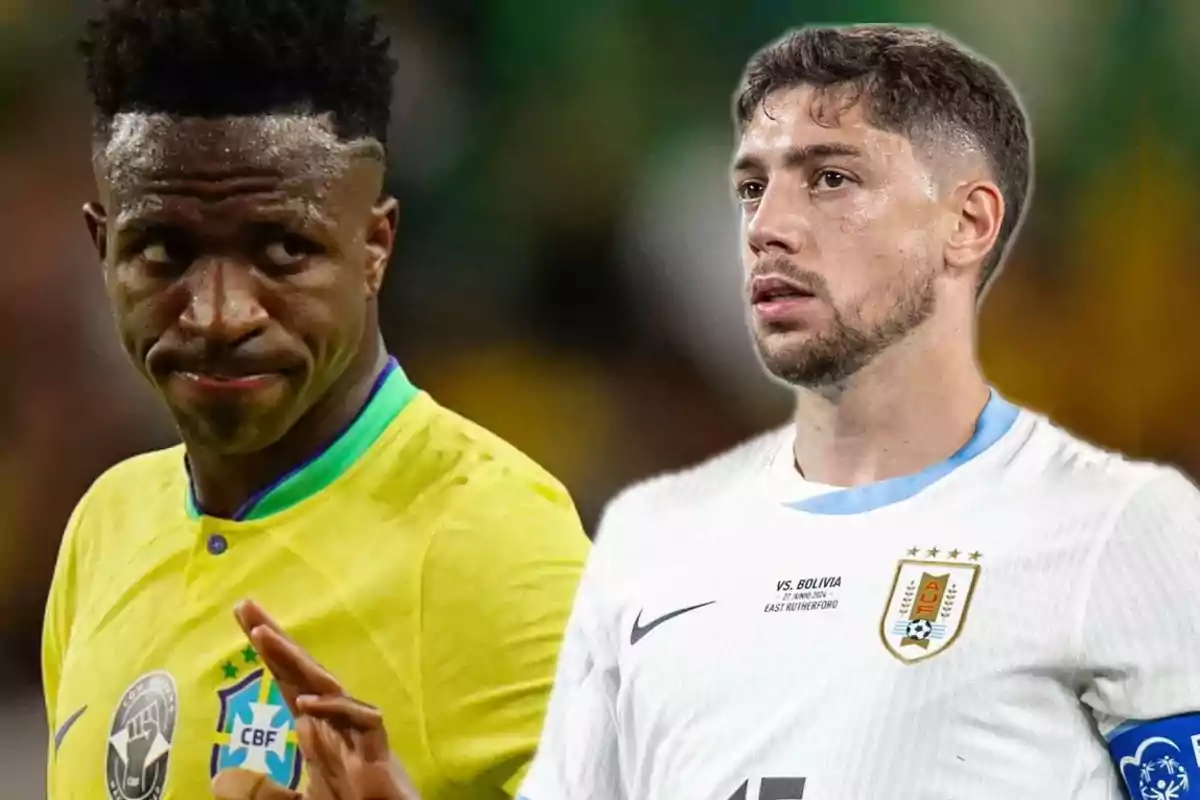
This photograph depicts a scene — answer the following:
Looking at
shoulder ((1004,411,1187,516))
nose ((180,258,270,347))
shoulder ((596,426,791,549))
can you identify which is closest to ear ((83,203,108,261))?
nose ((180,258,270,347))

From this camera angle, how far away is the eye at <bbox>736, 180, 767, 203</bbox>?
4.56 feet

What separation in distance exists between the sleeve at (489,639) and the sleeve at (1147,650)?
541mm

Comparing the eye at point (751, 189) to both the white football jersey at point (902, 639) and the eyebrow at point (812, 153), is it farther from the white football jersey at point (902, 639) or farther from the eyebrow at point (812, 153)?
the white football jersey at point (902, 639)

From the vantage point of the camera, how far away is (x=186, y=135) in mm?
1636

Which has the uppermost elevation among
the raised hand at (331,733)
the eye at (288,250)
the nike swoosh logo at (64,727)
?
the eye at (288,250)

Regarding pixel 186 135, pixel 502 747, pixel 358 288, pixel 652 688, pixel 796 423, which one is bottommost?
pixel 502 747

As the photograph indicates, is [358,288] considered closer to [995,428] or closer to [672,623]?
[672,623]

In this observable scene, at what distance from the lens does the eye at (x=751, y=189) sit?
139cm

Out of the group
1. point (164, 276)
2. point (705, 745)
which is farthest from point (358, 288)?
point (705, 745)

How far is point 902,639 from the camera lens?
1270mm

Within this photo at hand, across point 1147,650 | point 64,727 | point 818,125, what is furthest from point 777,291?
point 64,727

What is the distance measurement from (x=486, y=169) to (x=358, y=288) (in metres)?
0.23

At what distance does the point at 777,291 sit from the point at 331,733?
550 millimetres

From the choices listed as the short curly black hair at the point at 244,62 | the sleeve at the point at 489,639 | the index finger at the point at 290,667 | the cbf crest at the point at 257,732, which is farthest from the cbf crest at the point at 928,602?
the short curly black hair at the point at 244,62
